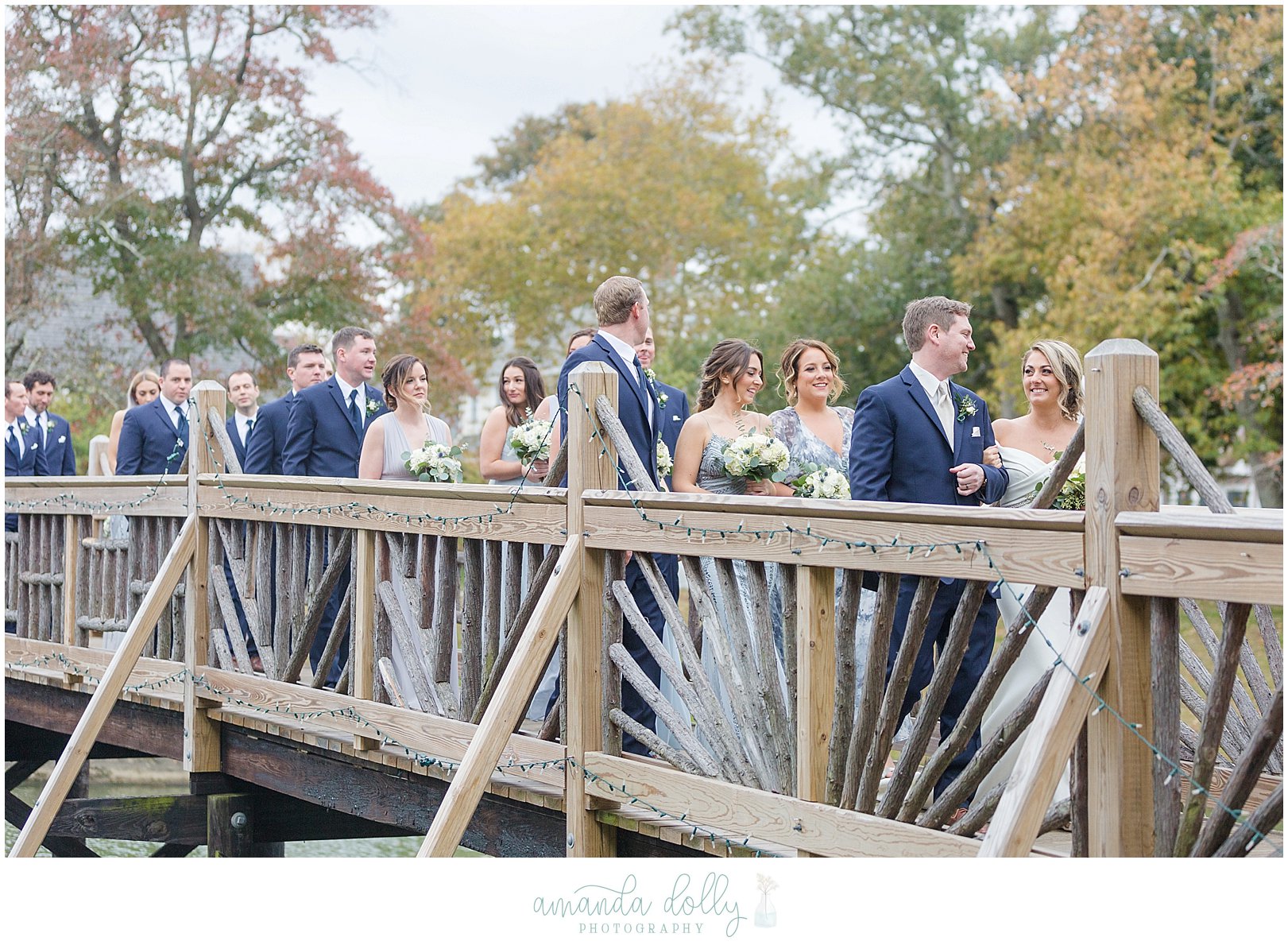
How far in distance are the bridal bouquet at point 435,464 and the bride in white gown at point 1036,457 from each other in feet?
7.75

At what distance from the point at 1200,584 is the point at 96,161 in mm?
20034

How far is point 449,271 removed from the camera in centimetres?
2816

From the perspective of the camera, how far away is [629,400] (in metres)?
5.61

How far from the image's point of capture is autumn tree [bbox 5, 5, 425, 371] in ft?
66.5

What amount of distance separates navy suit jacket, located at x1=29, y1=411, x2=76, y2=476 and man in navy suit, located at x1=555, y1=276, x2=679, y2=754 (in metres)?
6.73

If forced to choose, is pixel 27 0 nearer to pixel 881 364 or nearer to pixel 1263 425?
pixel 881 364

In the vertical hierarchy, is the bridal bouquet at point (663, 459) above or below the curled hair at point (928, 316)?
below

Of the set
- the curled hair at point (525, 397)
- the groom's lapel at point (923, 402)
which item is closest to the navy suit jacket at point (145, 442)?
the curled hair at point (525, 397)

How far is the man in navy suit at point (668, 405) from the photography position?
6.29m

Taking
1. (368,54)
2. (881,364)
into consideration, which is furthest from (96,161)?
(881,364)

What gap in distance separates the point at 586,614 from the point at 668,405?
6.52 ft

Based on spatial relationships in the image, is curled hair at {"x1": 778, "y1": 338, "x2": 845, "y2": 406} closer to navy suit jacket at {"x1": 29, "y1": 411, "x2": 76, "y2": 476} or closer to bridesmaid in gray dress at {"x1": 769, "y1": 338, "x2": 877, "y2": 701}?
bridesmaid in gray dress at {"x1": 769, "y1": 338, "x2": 877, "y2": 701}

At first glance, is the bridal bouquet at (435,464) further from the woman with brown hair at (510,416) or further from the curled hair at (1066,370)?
the curled hair at (1066,370)

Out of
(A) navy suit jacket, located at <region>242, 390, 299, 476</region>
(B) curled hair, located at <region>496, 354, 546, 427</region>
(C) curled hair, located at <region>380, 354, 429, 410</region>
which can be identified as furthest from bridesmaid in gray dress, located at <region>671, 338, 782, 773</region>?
(A) navy suit jacket, located at <region>242, 390, 299, 476</region>
